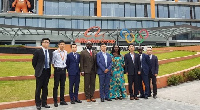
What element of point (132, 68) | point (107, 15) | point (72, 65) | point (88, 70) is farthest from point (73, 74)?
point (107, 15)

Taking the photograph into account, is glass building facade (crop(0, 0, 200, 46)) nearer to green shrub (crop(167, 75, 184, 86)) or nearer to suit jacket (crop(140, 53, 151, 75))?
green shrub (crop(167, 75, 184, 86))

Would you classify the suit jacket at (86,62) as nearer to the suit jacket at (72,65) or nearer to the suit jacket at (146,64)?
the suit jacket at (72,65)

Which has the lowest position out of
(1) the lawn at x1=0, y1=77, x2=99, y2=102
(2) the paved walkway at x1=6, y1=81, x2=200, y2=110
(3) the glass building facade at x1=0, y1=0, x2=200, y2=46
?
(2) the paved walkway at x1=6, y1=81, x2=200, y2=110

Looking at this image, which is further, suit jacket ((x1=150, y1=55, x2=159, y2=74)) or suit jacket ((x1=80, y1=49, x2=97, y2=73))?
suit jacket ((x1=150, y1=55, x2=159, y2=74))

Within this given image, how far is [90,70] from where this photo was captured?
7543 mm

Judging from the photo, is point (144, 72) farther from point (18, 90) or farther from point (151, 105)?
point (18, 90)

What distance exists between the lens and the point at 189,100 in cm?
753

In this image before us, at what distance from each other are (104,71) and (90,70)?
0.52 m

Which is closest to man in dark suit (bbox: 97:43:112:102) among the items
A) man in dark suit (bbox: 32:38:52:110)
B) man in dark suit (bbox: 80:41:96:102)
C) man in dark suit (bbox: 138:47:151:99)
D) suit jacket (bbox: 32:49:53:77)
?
man in dark suit (bbox: 80:41:96:102)

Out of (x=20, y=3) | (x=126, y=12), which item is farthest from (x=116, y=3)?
(x=20, y=3)

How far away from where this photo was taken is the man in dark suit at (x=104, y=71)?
7618 mm

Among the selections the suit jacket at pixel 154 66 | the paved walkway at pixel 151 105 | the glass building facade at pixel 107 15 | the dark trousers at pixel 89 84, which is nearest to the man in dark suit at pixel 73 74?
the dark trousers at pixel 89 84

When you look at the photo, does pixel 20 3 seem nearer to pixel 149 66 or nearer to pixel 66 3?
pixel 66 3

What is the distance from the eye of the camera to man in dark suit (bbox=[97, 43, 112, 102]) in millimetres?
7618
